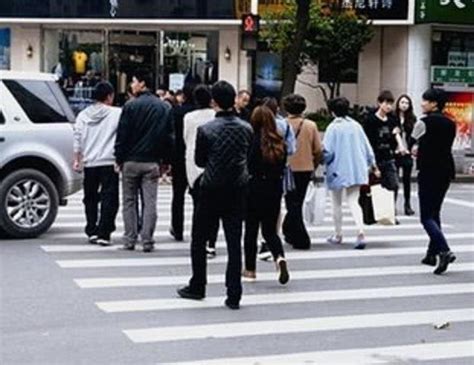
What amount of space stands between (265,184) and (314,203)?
289 centimetres

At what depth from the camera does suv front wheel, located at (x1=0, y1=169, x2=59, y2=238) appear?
12031 mm

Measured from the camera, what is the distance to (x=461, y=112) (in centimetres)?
2683

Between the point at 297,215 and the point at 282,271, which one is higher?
the point at 297,215

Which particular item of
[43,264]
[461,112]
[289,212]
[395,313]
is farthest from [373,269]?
[461,112]

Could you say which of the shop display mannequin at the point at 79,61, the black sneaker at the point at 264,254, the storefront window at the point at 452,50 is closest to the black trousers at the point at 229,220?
the black sneaker at the point at 264,254

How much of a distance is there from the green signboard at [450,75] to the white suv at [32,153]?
1661cm

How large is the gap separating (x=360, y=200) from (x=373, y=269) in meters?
1.90

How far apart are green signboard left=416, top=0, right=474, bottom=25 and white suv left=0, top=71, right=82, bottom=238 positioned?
16.9 meters

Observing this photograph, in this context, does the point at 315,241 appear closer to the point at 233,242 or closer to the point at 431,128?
the point at 431,128

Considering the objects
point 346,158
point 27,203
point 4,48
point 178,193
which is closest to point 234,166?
point 178,193

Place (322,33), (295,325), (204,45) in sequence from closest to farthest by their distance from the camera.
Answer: (295,325), (322,33), (204,45)

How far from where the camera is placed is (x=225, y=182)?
8.76 metres

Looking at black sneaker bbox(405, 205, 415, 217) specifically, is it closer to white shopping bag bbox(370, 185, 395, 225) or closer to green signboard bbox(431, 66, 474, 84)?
white shopping bag bbox(370, 185, 395, 225)

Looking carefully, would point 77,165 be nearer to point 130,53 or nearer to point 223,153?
point 223,153
